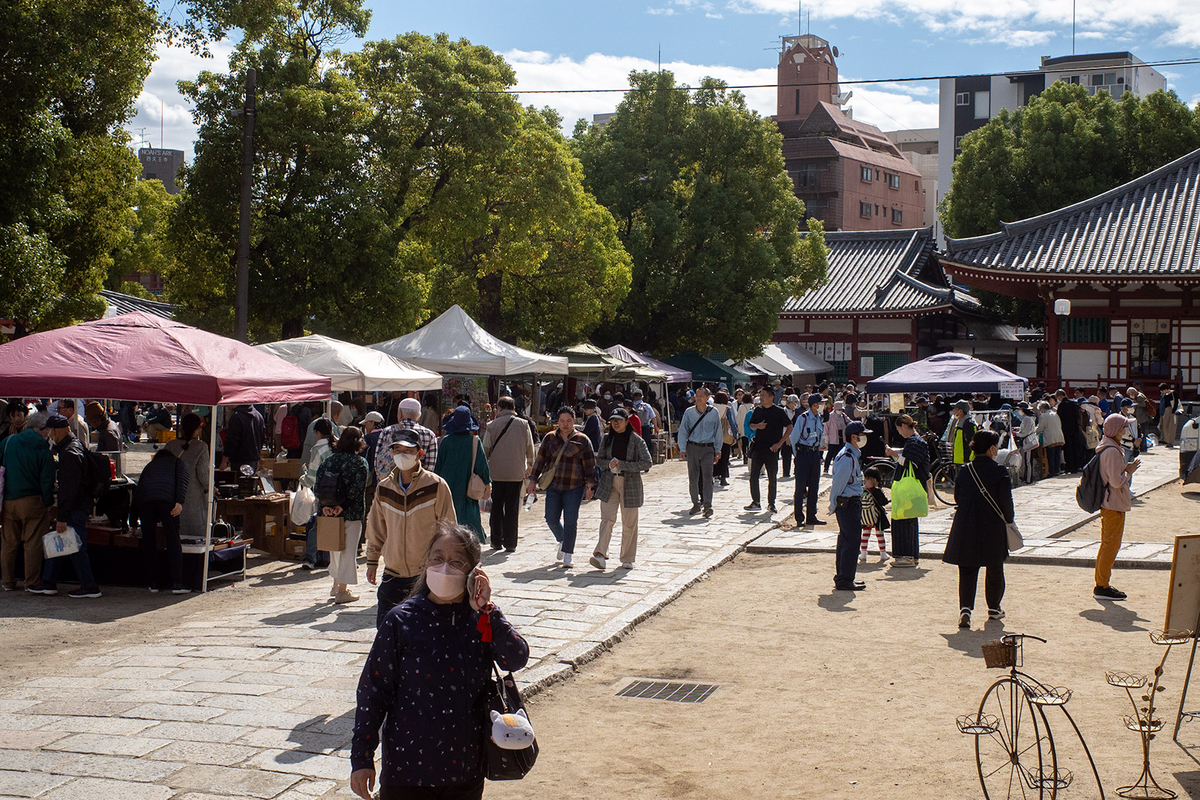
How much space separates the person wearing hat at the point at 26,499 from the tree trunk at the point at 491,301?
18.0m

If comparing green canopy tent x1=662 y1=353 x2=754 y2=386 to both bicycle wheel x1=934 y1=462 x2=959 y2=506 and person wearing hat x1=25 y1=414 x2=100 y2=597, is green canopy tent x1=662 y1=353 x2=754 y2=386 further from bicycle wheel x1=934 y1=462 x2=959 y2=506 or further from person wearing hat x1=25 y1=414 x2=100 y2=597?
person wearing hat x1=25 y1=414 x2=100 y2=597

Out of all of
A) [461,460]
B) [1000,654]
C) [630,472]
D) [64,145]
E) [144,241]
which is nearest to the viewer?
[1000,654]

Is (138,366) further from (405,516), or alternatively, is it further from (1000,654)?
(1000,654)

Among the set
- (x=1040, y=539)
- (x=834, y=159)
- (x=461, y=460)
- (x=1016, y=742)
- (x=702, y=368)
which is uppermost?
(x=834, y=159)

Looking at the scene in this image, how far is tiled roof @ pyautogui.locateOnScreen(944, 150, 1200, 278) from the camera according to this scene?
1003 inches

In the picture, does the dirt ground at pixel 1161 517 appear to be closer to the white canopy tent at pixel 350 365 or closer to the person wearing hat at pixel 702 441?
the person wearing hat at pixel 702 441

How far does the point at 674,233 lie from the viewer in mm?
30328

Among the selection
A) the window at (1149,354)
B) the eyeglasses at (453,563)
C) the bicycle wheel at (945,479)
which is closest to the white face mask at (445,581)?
the eyeglasses at (453,563)

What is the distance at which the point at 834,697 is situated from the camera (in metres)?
6.59

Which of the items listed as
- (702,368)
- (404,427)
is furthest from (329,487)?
(702,368)

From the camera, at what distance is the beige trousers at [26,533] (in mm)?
9195

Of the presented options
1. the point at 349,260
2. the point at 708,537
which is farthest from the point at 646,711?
the point at 349,260

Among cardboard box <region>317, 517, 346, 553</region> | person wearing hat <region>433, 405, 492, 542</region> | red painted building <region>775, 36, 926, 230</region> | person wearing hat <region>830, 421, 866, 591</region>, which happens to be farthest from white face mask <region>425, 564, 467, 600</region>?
red painted building <region>775, 36, 926, 230</region>

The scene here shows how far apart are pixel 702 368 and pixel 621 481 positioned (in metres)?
20.1
